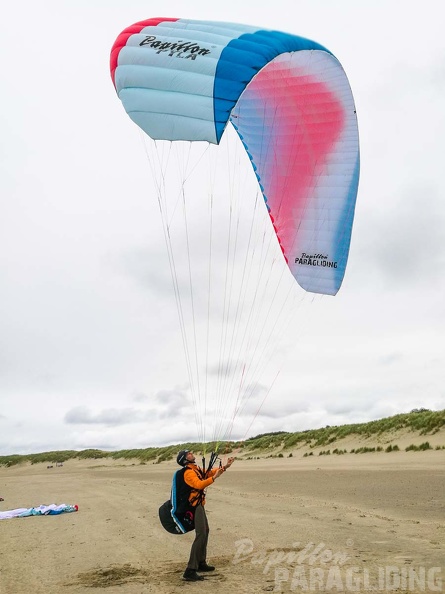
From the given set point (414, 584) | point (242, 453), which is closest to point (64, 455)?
point (242, 453)

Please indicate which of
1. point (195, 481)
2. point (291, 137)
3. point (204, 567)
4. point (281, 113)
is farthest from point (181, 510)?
point (281, 113)

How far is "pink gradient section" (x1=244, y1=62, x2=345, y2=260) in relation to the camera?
10.1 m

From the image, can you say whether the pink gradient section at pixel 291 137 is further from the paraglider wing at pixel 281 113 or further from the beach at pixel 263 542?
the beach at pixel 263 542

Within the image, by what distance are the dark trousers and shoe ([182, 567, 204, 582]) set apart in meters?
0.05

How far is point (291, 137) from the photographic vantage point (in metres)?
10.4

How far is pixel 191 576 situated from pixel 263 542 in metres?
2.28

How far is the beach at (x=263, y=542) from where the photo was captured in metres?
5.95

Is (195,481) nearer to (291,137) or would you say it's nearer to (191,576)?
(191,576)

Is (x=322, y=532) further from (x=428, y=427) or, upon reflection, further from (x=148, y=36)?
(x=428, y=427)

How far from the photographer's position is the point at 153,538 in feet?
29.6

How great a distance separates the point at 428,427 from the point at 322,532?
15.4m

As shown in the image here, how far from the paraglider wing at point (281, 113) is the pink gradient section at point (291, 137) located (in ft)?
0.06
